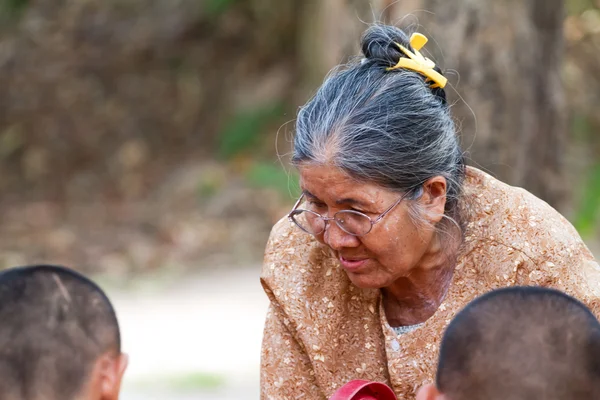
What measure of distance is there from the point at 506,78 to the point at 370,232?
226 centimetres

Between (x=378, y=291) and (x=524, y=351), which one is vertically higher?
(x=378, y=291)

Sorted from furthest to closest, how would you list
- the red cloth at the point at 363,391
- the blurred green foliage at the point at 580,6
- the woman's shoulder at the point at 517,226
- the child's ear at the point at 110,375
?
the blurred green foliage at the point at 580,6 < the woman's shoulder at the point at 517,226 < the red cloth at the point at 363,391 < the child's ear at the point at 110,375

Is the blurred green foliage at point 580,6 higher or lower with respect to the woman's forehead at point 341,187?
higher

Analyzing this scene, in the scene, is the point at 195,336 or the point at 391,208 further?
the point at 195,336

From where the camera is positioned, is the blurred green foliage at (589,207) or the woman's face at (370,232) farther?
the blurred green foliage at (589,207)

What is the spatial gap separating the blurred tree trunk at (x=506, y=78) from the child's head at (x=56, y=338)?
2508 mm

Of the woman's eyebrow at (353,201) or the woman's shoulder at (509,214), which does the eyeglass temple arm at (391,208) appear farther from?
the woman's shoulder at (509,214)

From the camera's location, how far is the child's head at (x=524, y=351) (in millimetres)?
1961

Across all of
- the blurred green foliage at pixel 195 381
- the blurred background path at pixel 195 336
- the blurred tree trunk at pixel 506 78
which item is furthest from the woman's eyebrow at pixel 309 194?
the blurred green foliage at pixel 195 381

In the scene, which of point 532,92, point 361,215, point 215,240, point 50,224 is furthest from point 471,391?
point 50,224

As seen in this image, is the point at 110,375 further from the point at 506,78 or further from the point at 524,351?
the point at 506,78

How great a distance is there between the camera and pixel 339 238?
2.60 meters

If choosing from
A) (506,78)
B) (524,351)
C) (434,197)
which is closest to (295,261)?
(434,197)

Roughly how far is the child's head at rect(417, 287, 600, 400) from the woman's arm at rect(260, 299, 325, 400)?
84 centimetres
